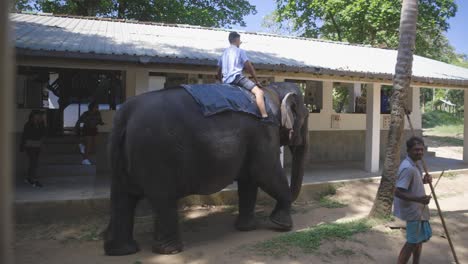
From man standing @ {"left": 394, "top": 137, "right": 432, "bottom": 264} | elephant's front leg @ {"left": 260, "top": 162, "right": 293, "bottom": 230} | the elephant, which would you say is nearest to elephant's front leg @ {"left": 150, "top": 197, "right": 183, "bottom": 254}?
the elephant

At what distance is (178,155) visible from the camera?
5.69 m

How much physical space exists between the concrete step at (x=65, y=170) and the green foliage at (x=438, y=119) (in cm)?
3213

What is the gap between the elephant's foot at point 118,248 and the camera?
18.9 feet

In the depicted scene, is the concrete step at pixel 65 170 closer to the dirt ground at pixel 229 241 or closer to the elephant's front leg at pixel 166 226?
the dirt ground at pixel 229 241

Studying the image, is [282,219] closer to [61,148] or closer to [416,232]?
[416,232]

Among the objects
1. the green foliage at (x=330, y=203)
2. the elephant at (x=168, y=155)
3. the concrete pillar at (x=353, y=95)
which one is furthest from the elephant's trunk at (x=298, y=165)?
the concrete pillar at (x=353, y=95)

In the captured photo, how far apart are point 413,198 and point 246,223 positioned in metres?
3.08

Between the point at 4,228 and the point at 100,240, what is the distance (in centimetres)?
587

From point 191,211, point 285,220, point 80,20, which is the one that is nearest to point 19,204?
point 191,211

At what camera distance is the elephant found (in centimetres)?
560

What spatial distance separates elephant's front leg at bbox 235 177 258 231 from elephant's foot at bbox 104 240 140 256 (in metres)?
1.95

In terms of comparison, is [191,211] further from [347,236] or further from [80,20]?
[80,20]

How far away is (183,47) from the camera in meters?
9.75

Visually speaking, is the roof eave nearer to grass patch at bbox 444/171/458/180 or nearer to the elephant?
the elephant
